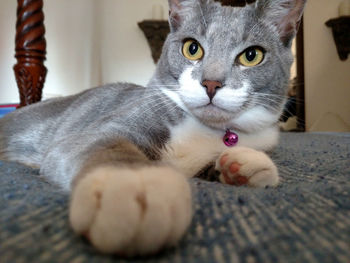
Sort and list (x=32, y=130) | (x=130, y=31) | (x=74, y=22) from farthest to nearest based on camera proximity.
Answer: (x=130, y=31) < (x=74, y=22) < (x=32, y=130)

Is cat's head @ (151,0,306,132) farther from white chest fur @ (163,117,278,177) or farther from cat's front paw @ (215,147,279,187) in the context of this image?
cat's front paw @ (215,147,279,187)

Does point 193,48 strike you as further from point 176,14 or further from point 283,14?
point 283,14

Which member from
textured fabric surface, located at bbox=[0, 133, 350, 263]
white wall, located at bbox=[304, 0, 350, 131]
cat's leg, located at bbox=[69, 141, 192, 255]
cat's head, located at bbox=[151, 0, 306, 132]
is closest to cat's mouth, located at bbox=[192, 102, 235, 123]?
cat's head, located at bbox=[151, 0, 306, 132]

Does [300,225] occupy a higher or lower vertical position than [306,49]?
lower

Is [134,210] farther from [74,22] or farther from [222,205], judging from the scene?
[74,22]

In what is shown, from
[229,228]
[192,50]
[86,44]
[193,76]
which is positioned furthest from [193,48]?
[86,44]

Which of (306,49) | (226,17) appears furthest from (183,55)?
(306,49)

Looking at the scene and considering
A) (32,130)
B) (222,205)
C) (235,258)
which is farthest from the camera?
(32,130)
